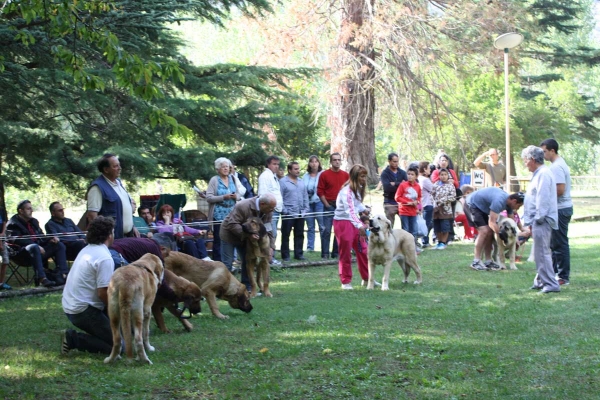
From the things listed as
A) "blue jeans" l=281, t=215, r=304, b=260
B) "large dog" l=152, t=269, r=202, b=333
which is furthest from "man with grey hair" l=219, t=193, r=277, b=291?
"blue jeans" l=281, t=215, r=304, b=260

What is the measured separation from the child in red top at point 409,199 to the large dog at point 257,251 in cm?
552

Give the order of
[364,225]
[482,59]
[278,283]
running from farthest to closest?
1. [482,59]
2. [278,283]
3. [364,225]

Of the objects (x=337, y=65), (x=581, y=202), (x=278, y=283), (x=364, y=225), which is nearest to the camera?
(x=364, y=225)

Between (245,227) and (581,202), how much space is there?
2561cm

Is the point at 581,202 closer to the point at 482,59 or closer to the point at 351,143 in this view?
the point at 482,59

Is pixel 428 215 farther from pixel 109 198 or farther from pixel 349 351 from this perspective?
pixel 349 351

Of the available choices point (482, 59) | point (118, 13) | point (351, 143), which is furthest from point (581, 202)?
point (118, 13)

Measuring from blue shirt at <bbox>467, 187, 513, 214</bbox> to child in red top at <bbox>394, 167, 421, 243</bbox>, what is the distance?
226cm

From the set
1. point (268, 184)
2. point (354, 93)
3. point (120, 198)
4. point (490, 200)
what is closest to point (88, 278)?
point (120, 198)

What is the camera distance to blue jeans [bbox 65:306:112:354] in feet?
23.3

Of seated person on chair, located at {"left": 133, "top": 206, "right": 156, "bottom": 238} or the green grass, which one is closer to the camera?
the green grass

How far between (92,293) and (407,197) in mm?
9630

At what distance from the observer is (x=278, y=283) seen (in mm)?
12492

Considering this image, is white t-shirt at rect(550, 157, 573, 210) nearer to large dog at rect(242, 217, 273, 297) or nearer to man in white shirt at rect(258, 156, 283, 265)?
large dog at rect(242, 217, 273, 297)
